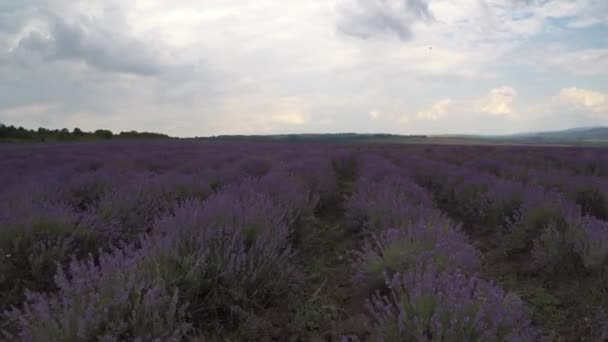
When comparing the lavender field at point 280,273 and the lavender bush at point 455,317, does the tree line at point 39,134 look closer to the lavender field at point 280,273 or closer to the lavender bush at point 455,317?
the lavender field at point 280,273

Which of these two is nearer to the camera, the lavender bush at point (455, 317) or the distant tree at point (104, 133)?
the lavender bush at point (455, 317)

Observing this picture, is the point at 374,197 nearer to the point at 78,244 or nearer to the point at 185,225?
the point at 185,225

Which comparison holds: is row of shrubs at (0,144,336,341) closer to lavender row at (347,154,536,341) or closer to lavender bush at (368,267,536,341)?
lavender row at (347,154,536,341)

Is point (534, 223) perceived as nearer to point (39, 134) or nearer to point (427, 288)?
point (427, 288)

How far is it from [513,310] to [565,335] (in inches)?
50.7

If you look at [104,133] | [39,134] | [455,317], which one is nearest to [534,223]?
[455,317]

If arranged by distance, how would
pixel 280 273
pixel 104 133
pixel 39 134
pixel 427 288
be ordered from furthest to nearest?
1. pixel 104 133
2. pixel 39 134
3. pixel 280 273
4. pixel 427 288

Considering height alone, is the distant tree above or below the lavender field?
above

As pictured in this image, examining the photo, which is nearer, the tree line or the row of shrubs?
the row of shrubs

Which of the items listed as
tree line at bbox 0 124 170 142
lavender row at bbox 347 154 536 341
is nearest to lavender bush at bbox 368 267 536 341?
lavender row at bbox 347 154 536 341

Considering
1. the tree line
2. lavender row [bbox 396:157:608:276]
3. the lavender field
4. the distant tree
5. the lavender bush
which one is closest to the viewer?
the lavender bush

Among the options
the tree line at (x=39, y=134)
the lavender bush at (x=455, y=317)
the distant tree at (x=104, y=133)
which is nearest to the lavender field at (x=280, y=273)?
the lavender bush at (x=455, y=317)

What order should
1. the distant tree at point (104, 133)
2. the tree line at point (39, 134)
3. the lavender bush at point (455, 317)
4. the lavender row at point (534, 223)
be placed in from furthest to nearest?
the distant tree at point (104, 133) < the tree line at point (39, 134) < the lavender row at point (534, 223) < the lavender bush at point (455, 317)

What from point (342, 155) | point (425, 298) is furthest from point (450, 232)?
point (342, 155)
